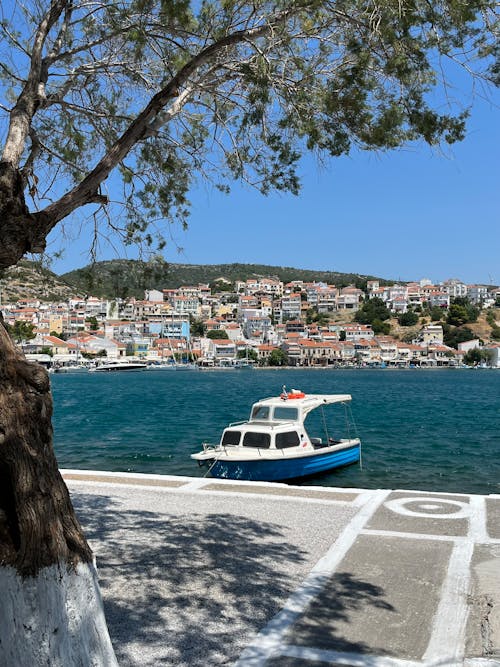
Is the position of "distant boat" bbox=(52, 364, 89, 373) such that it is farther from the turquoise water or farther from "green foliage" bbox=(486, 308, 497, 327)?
"green foliage" bbox=(486, 308, 497, 327)

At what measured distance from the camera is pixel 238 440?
54.9 feet

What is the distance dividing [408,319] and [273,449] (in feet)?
517

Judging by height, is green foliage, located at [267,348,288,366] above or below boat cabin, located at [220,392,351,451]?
below

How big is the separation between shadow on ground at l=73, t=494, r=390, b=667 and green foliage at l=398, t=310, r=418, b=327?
541ft

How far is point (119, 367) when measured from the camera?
4946 inches

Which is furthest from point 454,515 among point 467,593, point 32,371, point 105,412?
point 105,412

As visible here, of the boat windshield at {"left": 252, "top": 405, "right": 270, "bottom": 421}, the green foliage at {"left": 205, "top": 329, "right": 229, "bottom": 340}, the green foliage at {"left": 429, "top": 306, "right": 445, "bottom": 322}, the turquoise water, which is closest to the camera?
the boat windshield at {"left": 252, "top": 405, "right": 270, "bottom": 421}

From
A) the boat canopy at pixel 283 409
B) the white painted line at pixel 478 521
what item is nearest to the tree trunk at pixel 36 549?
Result: the white painted line at pixel 478 521

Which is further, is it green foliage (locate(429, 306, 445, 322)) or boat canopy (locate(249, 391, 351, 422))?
green foliage (locate(429, 306, 445, 322))

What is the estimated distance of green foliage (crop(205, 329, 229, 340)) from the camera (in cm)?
16050

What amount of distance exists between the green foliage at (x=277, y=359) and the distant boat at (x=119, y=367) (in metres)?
28.7

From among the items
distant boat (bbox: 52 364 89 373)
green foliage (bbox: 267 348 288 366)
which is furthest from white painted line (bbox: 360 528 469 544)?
green foliage (bbox: 267 348 288 366)

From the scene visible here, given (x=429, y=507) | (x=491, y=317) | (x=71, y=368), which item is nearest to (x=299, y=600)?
(x=429, y=507)

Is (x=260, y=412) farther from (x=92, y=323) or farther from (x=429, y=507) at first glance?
(x=92, y=323)
